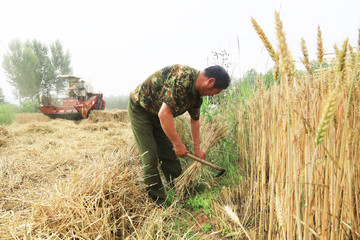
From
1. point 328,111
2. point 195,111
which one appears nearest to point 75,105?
point 195,111

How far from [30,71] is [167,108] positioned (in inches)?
1116

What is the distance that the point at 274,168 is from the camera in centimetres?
97

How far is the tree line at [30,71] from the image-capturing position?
76.3 feet

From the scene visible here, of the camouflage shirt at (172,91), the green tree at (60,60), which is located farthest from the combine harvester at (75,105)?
the green tree at (60,60)

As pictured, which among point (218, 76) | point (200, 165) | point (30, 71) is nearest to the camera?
point (218, 76)

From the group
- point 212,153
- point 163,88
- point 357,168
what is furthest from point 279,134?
point 212,153

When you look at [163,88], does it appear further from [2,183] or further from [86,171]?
[2,183]

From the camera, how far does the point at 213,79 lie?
73.0 inches

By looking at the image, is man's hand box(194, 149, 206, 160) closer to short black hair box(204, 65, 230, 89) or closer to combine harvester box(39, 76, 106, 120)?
short black hair box(204, 65, 230, 89)

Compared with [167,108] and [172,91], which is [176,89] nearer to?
[172,91]

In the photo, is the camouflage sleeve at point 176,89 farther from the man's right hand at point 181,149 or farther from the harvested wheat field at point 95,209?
the harvested wheat field at point 95,209

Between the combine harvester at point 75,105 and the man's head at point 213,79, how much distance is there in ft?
27.1

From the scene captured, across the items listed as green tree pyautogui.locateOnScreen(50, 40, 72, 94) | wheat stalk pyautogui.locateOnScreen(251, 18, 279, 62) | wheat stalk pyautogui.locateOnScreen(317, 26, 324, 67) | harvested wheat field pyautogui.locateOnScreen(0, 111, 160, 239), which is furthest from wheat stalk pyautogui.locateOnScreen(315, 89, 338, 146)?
green tree pyautogui.locateOnScreen(50, 40, 72, 94)

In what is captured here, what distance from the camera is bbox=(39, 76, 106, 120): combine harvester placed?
9.14 m
